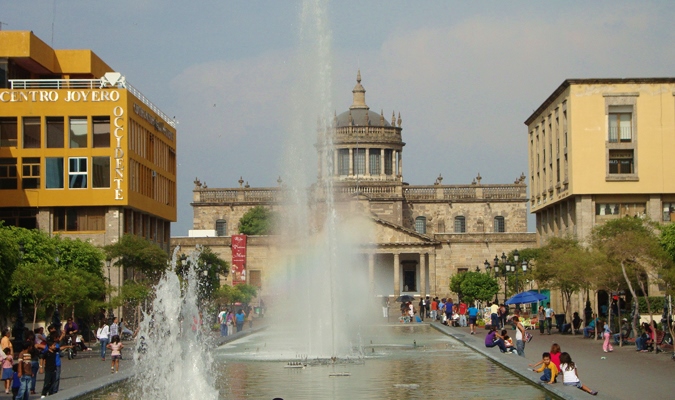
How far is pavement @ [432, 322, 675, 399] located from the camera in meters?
21.4

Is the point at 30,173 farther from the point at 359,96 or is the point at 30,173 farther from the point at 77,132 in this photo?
the point at 359,96

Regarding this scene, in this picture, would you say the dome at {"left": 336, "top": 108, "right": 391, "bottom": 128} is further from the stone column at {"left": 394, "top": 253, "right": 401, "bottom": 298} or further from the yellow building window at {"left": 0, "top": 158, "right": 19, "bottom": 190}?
the yellow building window at {"left": 0, "top": 158, "right": 19, "bottom": 190}

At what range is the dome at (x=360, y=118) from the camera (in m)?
110

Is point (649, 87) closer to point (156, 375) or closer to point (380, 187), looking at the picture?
point (156, 375)

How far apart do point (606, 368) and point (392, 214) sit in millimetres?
72192

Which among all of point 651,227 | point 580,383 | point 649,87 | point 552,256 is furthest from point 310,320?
point 649,87

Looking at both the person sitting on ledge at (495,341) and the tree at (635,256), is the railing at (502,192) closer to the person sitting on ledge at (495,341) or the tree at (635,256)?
the tree at (635,256)

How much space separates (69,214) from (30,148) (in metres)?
3.94

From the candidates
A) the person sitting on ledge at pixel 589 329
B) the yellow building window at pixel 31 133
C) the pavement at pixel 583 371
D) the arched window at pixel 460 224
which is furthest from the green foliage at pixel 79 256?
the arched window at pixel 460 224

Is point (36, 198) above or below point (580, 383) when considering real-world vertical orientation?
above

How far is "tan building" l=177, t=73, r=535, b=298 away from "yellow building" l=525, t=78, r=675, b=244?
38.0 m

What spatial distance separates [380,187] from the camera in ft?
330

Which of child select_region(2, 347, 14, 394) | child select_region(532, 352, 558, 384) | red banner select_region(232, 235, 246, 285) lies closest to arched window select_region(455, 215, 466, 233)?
red banner select_region(232, 235, 246, 285)

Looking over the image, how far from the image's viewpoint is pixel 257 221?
101 meters
